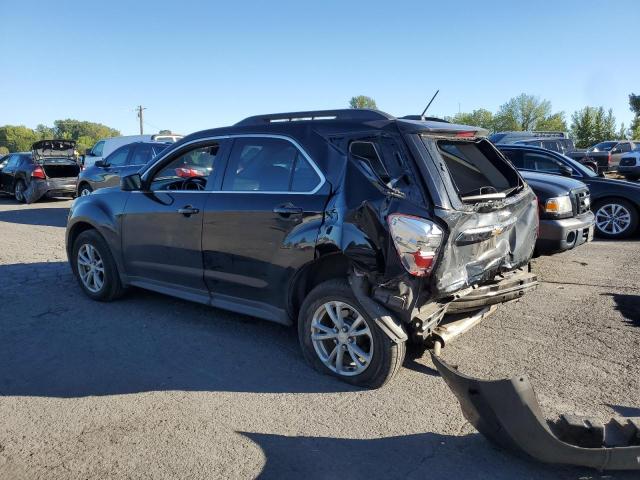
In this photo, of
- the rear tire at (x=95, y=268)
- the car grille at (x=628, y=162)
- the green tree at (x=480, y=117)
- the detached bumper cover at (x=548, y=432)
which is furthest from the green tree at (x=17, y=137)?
the detached bumper cover at (x=548, y=432)

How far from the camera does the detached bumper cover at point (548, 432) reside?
2.60 m

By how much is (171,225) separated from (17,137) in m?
119

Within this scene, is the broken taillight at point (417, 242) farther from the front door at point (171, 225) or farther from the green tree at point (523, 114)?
the green tree at point (523, 114)

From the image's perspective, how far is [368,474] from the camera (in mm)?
2850

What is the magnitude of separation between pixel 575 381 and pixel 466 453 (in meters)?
1.30

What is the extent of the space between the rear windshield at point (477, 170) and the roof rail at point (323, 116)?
52 centimetres

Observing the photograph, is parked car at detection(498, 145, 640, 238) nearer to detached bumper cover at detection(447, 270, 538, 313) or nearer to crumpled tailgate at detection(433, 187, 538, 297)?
crumpled tailgate at detection(433, 187, 538, 297)

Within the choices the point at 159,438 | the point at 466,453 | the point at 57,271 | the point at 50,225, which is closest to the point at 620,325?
the point at 466,453

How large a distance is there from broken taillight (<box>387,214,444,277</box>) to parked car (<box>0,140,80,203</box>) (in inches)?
603

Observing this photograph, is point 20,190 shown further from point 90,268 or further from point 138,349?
point 138,349

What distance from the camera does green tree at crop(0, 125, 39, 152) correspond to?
330 feet

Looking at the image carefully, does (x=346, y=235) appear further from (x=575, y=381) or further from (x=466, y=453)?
(x=575, y=381)

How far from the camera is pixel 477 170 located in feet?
14.9

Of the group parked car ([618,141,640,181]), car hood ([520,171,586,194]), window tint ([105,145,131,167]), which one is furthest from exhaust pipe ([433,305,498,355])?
parked car ([618,141,640,181])
